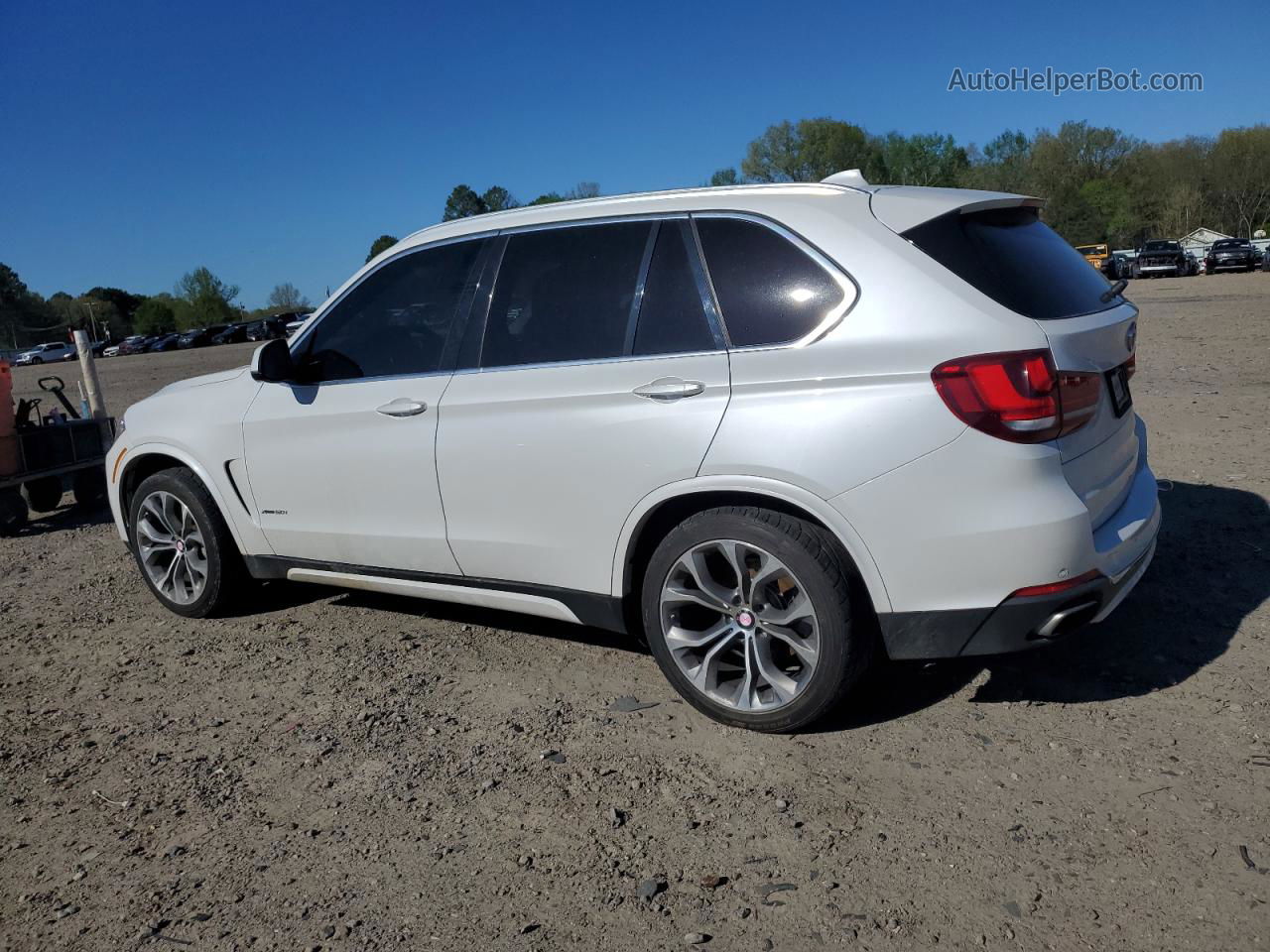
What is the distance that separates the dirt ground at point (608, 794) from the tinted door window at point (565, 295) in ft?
4.60

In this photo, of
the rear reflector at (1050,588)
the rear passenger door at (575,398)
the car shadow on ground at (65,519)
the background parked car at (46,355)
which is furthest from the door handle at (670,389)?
the background parked car at (46,355)

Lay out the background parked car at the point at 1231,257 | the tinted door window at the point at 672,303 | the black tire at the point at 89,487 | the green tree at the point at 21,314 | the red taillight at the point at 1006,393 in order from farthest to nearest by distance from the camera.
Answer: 1. the green tree at the point at 21,314
2. the background parked car at the point at 1231,257
3. the black tire at the point at 89,487
4. the tinted door window at the point at 672,303
5. the red taillight at the point at 1006,393

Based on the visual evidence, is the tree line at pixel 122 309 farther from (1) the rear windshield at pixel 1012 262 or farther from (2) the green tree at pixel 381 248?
(1) the rear windshield at pixel 1012 262

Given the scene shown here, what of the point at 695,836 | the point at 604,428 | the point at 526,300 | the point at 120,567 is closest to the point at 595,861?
the point at 695,836

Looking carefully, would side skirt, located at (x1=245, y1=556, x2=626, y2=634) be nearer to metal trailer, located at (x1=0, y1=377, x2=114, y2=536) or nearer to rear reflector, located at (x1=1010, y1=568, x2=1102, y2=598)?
rear reflector, located at (x1=1010, y1=568, x2=1102, y2=598)

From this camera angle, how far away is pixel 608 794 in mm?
3400

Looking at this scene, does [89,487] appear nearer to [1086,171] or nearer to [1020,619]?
[1020,619]

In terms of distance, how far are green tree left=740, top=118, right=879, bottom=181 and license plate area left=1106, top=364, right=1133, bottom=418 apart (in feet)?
263

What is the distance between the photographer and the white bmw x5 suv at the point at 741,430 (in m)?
3.21

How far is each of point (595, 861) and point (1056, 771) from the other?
→ 1523mm

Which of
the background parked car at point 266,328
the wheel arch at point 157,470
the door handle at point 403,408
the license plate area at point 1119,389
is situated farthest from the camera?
the background parked car at point 266,328

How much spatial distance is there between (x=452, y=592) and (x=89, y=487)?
20.5ft

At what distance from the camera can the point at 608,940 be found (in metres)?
2.68

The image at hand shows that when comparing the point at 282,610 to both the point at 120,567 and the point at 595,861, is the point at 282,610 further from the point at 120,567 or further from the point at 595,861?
the point at 595,861
